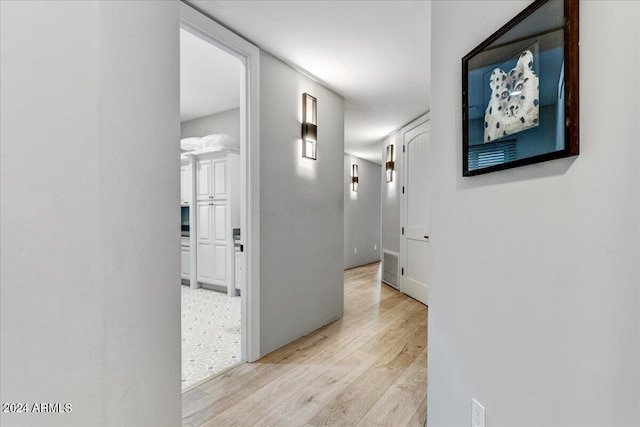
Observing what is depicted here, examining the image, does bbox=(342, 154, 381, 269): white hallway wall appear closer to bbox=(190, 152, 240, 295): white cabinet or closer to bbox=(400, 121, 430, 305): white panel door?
bbox=(400, 121, 430, 305): white panel door

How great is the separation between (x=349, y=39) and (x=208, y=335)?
9.20 feet

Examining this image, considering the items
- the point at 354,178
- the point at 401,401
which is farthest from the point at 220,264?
the point at 354,178

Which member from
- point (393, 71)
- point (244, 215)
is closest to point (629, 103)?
point (244, 215)

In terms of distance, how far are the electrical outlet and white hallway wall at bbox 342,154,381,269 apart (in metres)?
5.29

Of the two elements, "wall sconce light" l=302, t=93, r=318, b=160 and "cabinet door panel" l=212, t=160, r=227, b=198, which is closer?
"wall sconce light" l=302, t=93, r=318, b=160

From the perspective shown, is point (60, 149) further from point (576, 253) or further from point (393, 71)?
point (393, 71)

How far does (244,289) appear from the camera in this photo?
8.11 feet

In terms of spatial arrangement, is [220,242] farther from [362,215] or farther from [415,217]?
[362,215]

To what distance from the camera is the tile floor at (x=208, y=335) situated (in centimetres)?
234

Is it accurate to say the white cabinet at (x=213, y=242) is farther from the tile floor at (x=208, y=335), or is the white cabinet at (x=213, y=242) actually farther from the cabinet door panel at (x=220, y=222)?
the tile floor at (x=208, y=335)

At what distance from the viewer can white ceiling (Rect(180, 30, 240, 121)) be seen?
108 inches

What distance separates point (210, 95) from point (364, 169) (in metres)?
4.32

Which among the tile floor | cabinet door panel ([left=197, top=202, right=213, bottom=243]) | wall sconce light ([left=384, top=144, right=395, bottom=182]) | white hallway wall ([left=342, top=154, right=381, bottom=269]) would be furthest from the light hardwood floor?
white hallway wall ([left=342, top=154, right=381, bottom=269])

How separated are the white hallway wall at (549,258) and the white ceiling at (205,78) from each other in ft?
6.81
